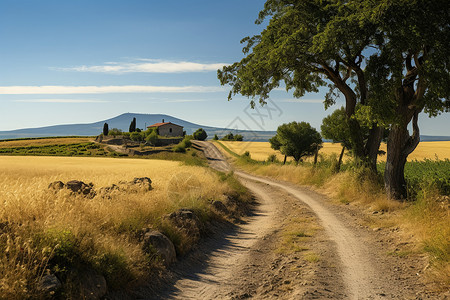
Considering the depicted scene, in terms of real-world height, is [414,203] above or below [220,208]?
above

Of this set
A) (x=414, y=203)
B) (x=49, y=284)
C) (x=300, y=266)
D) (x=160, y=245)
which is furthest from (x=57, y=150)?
(x=49, y=284)

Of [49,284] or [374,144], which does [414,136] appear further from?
[49,284]

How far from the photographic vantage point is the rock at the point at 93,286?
5616mm

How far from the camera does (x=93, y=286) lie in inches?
227

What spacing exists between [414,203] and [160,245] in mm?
11480

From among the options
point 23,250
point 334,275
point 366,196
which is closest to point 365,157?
point 366,196

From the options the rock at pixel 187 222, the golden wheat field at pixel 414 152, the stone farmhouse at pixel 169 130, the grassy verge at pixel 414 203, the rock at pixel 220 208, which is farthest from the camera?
the stone farmhouse at pixel 169 130

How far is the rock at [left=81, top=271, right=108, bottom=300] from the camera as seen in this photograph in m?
5.62

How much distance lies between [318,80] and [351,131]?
17.0 feet

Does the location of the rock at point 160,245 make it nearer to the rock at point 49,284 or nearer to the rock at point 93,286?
the rock at point 93,286

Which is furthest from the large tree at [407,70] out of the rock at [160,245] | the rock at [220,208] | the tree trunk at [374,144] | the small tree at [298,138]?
the small tree at [298,138]

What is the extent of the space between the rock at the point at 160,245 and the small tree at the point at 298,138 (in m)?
41.9

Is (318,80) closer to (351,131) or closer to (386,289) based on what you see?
(351,131)

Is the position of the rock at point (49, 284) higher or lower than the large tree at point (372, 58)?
lower
